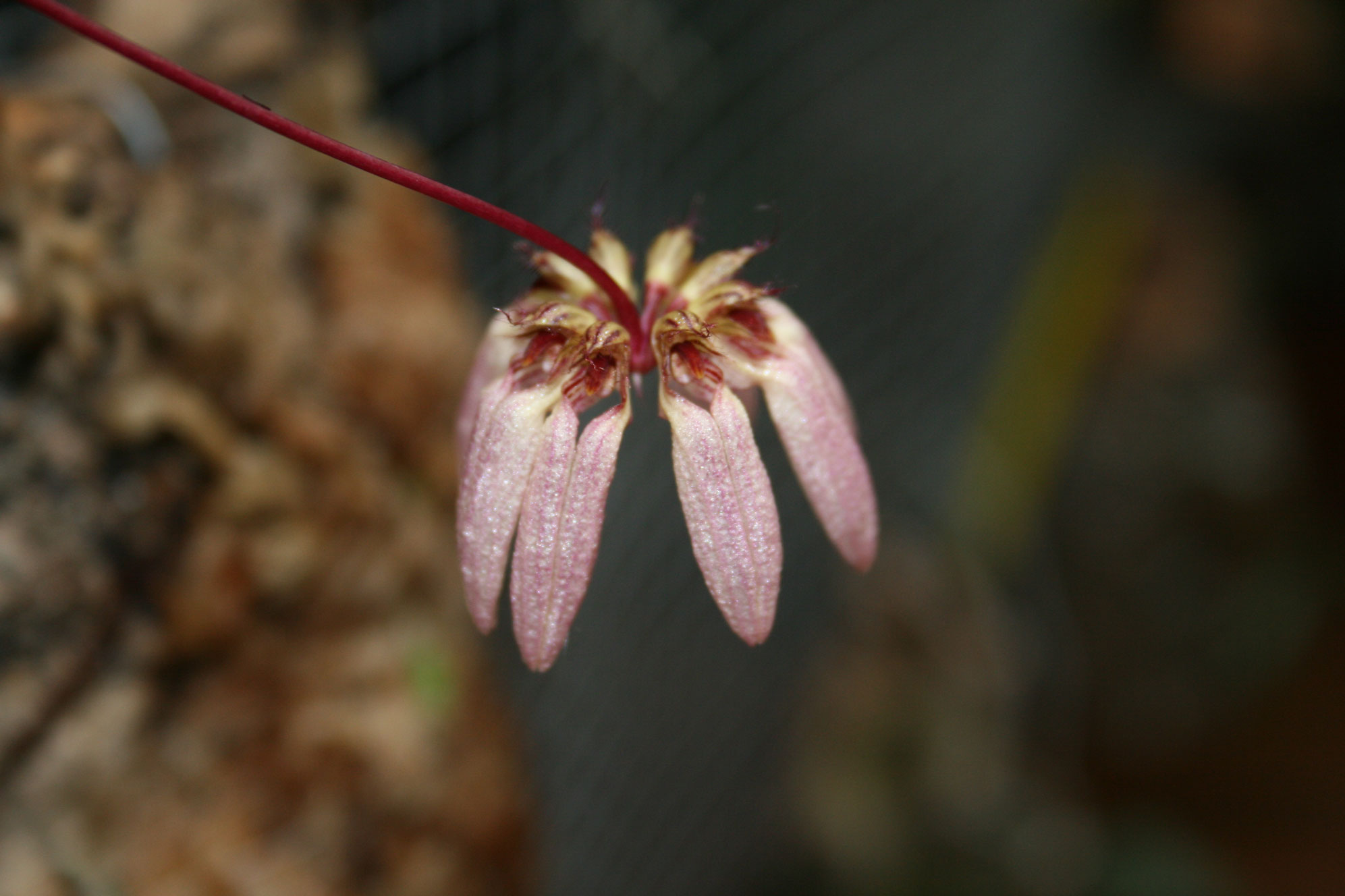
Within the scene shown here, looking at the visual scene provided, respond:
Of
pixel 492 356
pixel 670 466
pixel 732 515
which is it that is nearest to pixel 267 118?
pixel 492 356

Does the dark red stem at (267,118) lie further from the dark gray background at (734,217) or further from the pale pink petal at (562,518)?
the dark gray background at (734,217)

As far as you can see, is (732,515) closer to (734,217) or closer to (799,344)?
(799,344)

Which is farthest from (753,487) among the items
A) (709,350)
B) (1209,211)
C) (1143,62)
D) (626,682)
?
(1209,211)

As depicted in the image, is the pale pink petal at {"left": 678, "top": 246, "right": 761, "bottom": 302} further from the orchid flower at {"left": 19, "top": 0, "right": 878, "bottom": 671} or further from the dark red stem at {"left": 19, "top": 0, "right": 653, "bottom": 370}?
the dark red stem at {"left": 19, "top": 0, "right": 653, "bottom": 370}

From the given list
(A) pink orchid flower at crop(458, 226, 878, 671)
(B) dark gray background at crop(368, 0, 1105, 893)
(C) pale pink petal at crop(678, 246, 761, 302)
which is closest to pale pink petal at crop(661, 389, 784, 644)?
(A) pink orchid flower at crop(458, 226, 878, 671)

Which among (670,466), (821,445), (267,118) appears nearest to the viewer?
(267,118)

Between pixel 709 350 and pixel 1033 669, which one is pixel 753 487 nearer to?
pixel 709 350

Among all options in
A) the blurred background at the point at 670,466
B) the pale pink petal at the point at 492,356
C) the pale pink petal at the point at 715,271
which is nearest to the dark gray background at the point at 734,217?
the blurred background at the point at 670,466
